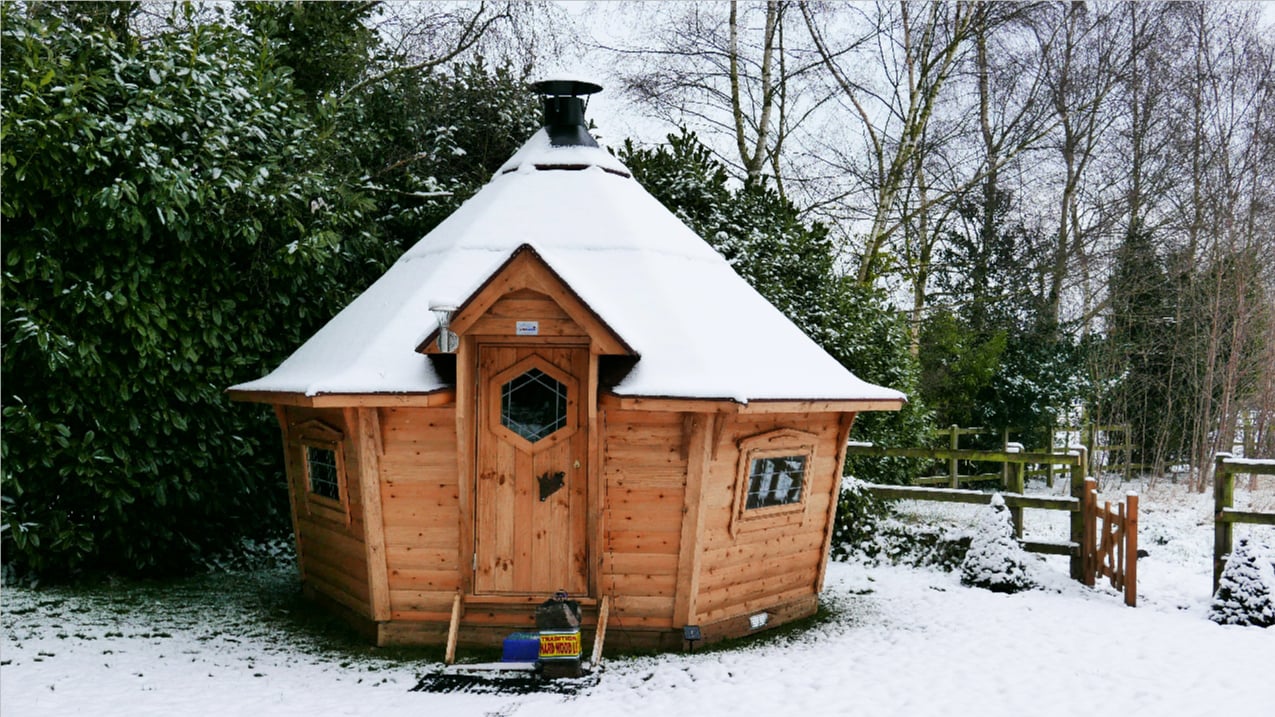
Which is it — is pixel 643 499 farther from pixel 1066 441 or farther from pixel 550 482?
pixel 1066 441

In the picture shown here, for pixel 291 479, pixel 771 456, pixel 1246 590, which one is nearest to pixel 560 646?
pixel 771 456

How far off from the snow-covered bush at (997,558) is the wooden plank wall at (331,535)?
6128mm

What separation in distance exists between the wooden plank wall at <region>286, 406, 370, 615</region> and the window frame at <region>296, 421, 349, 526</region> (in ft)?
0.09

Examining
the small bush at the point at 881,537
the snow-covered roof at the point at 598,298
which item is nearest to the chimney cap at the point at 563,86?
the snow-covered roof at the point at 598,298

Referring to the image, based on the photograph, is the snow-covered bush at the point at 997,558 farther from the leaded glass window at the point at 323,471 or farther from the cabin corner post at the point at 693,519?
the leaded glass window at the point at 323,471

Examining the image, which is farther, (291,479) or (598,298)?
(291,479)

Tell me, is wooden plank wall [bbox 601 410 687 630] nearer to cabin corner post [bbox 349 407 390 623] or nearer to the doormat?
the doormat

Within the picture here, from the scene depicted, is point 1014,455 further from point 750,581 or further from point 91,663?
point 91,663

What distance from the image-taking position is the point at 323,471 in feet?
26.5

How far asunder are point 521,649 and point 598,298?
2669mm

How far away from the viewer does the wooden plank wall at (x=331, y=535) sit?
745 cm

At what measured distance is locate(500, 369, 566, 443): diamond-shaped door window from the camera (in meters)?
7.19

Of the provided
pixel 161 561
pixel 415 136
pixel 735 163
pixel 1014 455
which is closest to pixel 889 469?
pixel 1014 455

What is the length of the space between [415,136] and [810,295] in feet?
19.7
